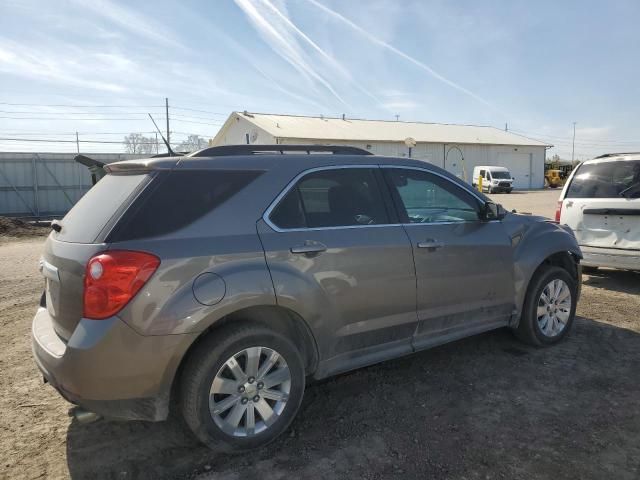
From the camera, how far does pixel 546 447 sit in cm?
315

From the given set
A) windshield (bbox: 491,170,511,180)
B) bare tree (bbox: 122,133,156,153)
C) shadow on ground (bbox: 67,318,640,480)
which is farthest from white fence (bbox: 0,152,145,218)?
windshield (bbox: 491,170,511,180)

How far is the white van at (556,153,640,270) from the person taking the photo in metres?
6.66

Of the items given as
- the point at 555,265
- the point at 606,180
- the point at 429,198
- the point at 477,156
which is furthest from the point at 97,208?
the point at 477,156

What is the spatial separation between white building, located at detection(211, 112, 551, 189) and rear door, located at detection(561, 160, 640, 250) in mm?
28226

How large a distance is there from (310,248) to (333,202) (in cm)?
48

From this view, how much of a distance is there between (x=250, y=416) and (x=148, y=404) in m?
0.61

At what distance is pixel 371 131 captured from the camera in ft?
140

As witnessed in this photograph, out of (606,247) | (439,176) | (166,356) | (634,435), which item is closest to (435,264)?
(439,176)

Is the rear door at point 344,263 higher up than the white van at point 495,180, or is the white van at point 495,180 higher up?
the white van at point 495,180

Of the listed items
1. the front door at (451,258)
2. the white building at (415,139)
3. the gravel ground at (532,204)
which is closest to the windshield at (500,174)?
the gravel ground at (532,204)

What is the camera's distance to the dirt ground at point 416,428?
2961 mm

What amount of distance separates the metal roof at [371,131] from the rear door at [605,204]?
28.3m

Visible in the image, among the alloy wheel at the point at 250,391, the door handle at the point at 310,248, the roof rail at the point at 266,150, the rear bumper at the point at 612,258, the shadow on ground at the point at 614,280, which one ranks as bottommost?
the shadow on ground at the point at 614,280

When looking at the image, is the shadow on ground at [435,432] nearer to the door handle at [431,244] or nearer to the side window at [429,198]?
the door handle at [431,244]
